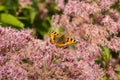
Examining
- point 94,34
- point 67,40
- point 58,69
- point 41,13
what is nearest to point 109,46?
point 94,34

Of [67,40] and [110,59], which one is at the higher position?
[67,40]

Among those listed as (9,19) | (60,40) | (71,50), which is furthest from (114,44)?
(9,19)

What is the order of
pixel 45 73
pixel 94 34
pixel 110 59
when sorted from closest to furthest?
pixel 45 73
pixel 94 34
pixel 110 59

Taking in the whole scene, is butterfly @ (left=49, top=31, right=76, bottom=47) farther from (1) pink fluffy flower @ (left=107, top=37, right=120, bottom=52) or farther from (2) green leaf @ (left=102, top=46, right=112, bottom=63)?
(2) green leaf @ (left=102, top=46, right=112, bottom=63)

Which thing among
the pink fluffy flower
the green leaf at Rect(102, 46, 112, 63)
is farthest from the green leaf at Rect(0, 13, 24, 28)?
the pink fluffy flower

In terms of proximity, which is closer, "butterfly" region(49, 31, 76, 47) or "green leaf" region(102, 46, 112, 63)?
"butterfly" region(49, 31, 76, 47)

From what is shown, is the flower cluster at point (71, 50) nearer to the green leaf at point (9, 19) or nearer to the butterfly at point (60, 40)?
the butterfly at point (60, 40)

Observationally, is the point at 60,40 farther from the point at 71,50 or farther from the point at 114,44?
the point at 114,44

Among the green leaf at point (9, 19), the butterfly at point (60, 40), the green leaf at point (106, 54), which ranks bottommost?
the green leaf at point (9, 19)

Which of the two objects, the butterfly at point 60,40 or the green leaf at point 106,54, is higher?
the butterfly at point 60,40

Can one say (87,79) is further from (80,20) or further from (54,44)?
(80,20)

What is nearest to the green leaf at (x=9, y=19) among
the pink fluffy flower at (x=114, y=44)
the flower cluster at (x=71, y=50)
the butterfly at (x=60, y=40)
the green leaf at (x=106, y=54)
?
the flower cluster at (x=71, y=50)
